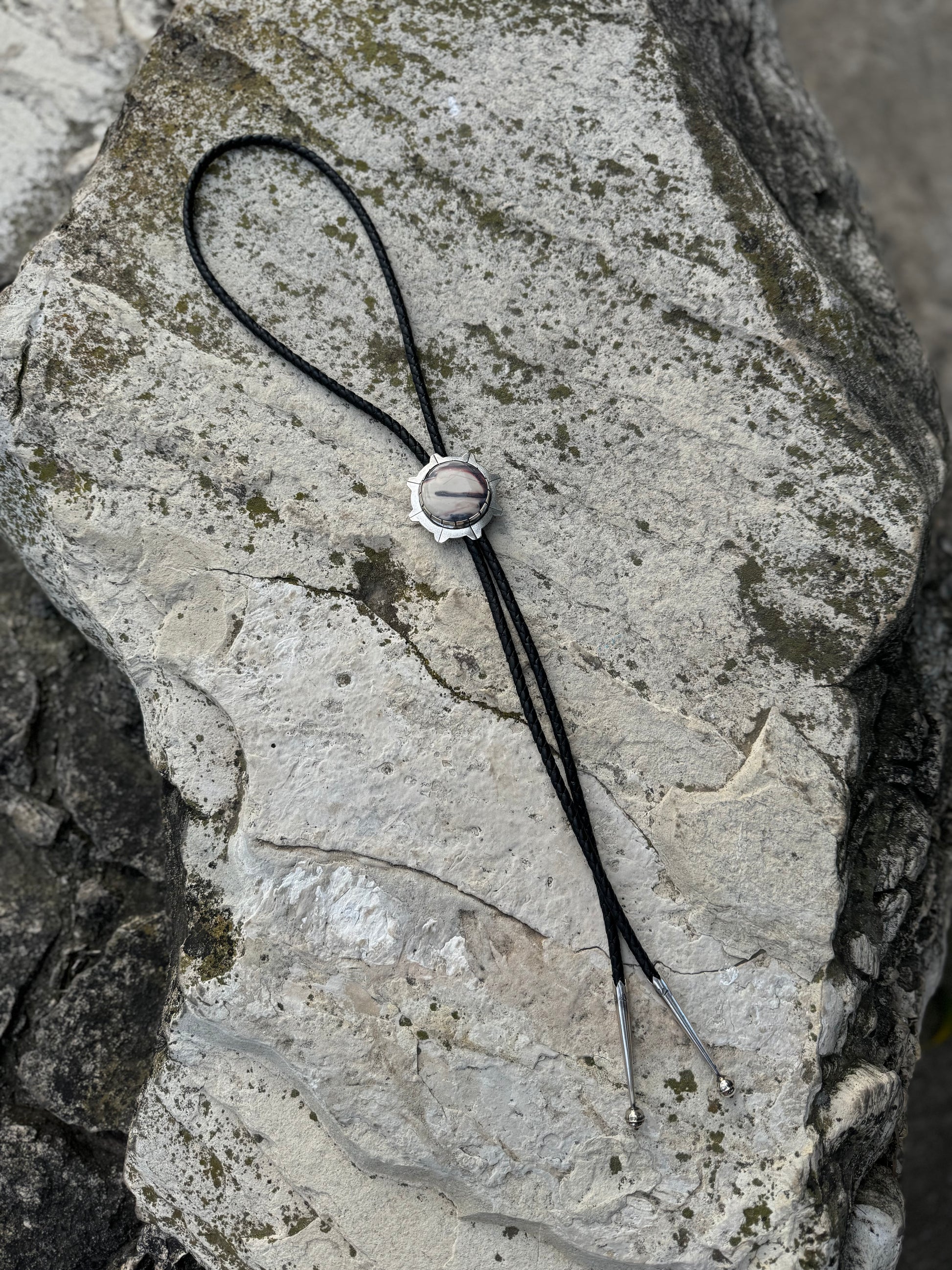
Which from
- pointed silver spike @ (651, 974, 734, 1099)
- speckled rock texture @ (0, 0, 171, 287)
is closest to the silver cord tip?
pointed silver spike @ (651, 974, 734, 1099)

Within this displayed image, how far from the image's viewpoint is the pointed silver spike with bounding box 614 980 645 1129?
1.25m

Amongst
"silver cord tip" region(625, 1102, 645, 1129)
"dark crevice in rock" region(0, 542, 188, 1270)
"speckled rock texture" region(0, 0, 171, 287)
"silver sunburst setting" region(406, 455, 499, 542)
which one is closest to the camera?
"silver cord tip" region(625, 1102, 645, 1129)

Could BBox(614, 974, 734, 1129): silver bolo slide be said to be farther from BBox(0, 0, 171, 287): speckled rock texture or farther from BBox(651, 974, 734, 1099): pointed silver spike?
BBox(0, 0, 171, 287): speckled rock texture

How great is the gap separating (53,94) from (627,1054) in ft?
6.68

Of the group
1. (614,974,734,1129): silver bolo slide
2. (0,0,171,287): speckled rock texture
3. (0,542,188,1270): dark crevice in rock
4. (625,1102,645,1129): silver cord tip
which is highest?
(0,0,171,287): speckled rock texture

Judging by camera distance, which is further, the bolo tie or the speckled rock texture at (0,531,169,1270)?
the speckled rock texture at (0,531,169,1270)

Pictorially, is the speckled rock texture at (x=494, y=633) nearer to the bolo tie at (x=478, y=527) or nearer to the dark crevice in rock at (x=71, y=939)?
the bolo tie at (x=478, y=527)

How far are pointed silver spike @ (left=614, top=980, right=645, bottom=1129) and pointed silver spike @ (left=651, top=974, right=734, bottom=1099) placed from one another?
2.0 inches

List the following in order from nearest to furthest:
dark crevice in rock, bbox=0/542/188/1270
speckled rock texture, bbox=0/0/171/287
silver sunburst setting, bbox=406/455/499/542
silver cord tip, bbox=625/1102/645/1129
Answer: silver cord tip, bbox=625/1102/645/1129 → silver sunburst setting, bbox=406/455/499/542 → dark crevice in rock, bbox=0/542/188/1270 → speckled rock texture, bbox=0/0/171/287

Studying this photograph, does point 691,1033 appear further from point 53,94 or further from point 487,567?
point 53,94

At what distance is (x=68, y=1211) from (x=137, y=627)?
3.01ft

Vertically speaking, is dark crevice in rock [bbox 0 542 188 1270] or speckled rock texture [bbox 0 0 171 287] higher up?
speckled rock texture [bbox 0 0 171 287]

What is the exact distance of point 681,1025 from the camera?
1.31 metres

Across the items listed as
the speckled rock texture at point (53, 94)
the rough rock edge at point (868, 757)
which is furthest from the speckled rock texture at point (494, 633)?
the speckled rock texture at point (53, 94)
